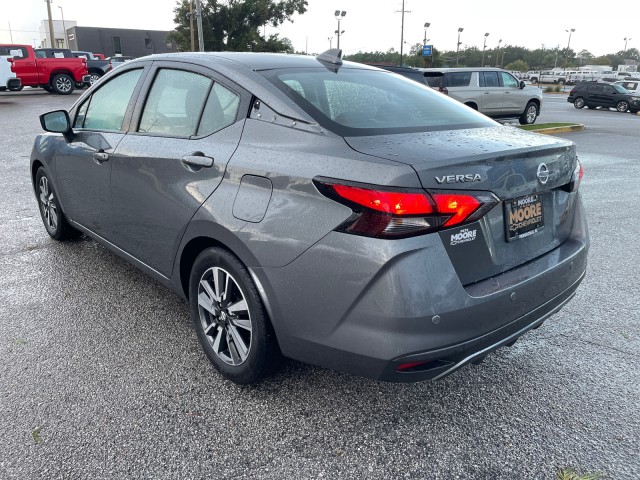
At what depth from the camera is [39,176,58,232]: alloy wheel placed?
4625 mm

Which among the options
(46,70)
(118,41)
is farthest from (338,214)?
(118,41)

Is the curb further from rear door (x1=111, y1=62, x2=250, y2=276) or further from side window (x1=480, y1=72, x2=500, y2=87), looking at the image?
rear door (x1=111, y1=62, x2=250, y2=276)

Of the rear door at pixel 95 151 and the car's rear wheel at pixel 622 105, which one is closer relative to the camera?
the rear door at pixel 95 151

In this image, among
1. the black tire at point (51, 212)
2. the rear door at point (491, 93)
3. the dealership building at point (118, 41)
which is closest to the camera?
the black tire at point (51, 212)

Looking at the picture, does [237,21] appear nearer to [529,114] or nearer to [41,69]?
[41,69]

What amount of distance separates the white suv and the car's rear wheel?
41.8ft

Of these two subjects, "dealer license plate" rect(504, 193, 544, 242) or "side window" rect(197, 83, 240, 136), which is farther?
"side window" rect(197, 83, 240, 136)

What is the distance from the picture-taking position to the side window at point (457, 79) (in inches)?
614

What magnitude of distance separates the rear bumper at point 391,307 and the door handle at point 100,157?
5.51ft

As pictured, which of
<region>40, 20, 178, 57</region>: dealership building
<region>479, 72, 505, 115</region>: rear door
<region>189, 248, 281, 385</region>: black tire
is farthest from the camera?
<region>40, 20, 178, 57</region>: dealership building

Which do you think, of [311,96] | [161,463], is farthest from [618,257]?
[161,463]

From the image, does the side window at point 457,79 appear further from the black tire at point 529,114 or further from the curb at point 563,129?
the curb at point 563,129

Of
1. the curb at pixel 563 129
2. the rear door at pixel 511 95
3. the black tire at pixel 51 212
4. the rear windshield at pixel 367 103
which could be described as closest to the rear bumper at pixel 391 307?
the rear windshield at pixel 367 103

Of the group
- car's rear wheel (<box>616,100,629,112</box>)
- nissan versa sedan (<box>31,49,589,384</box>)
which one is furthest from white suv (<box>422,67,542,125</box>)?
nissan versa sedan (<box>31,49,589,384</box>)
